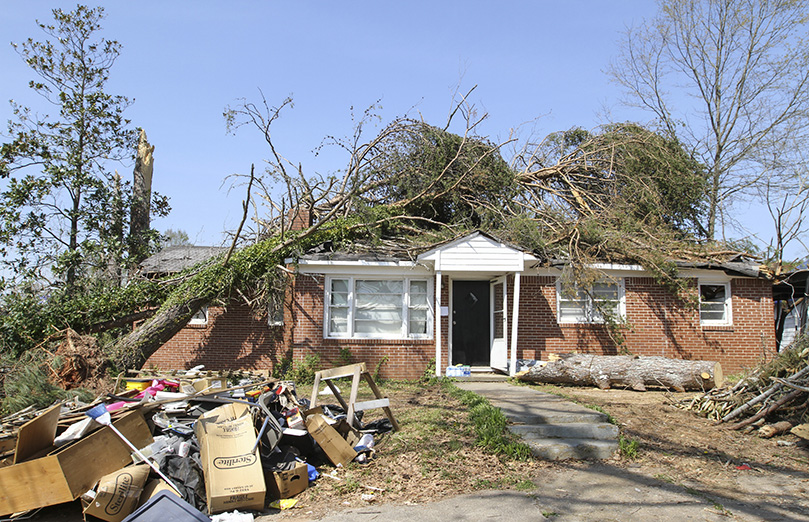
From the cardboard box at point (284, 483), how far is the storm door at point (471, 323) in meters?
8.07

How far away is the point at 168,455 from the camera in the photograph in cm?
572

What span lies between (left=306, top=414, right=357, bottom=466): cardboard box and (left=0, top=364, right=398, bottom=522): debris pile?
0.04 feet

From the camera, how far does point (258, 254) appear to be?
13.1 meters

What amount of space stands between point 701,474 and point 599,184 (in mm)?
11926

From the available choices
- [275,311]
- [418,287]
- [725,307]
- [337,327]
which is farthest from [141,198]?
[725,307]

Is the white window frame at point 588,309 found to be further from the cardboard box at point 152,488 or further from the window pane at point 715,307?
the cardboard box at point 152,488

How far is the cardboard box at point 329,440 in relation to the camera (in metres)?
6.45

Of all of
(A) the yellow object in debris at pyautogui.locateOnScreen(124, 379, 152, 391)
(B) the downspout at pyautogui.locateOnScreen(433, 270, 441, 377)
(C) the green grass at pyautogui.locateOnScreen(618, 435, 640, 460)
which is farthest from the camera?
(B) the downspout at pyautogui.locateOnScreen(433, 270, 441, 377)

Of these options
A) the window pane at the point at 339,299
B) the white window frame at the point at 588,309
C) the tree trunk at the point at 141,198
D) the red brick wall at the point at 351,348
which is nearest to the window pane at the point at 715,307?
the white window frame at the point at 588,309

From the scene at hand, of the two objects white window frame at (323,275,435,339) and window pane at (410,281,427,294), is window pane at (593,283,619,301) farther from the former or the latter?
window pane at (410,281,427,294)

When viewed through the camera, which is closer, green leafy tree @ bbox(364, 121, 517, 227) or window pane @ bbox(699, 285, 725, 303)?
window pane @ bbox(699, 285, 725, 303)

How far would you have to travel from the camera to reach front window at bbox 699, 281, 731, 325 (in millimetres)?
13586

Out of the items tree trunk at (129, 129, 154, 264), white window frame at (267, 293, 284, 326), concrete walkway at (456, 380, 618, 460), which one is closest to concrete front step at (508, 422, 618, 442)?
concrete walkway at (456, 380, 618, 460)

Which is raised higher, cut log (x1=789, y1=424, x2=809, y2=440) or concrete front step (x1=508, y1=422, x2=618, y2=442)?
cut log (x1=789, y1=424, x2=809, y2=440)
